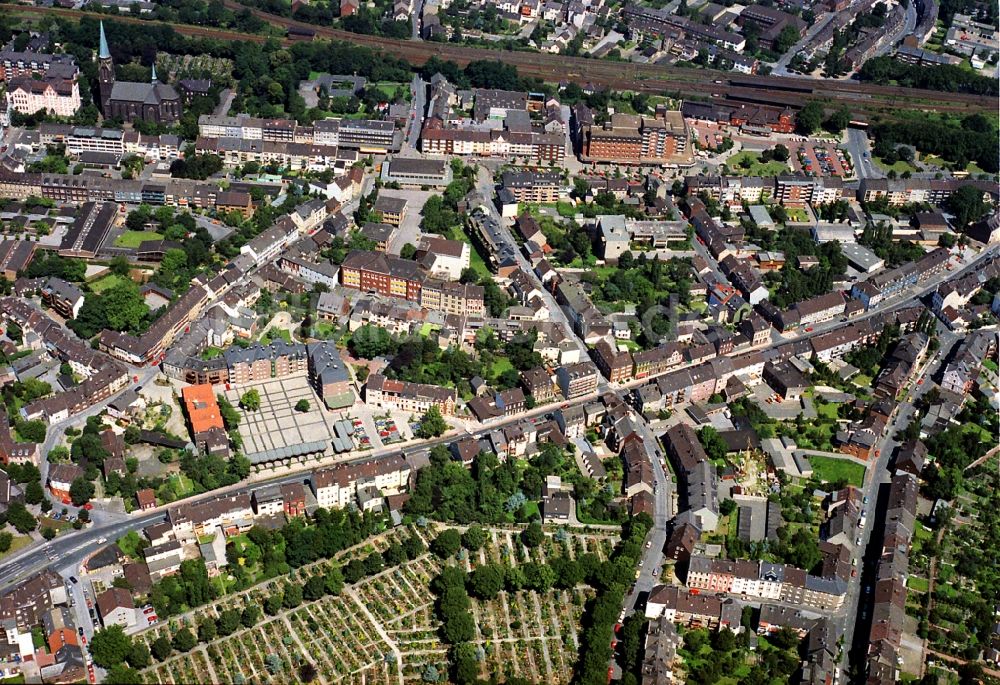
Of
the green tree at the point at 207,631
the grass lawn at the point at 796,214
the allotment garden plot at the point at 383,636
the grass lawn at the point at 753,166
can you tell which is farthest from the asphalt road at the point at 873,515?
the green tree at the point at 207,631

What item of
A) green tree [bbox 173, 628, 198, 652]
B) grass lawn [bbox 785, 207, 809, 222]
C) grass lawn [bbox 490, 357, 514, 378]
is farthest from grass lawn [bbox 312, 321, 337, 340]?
grass lawn [bbox 785, 207, 809, 222]

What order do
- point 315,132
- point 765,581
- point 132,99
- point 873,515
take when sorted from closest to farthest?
point 765,581
point 873,515
point 315,132
point 132,99

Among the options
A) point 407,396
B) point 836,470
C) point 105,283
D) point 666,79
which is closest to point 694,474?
point 836,470

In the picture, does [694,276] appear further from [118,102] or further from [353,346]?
[118,102]

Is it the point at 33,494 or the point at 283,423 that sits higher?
the point at 283,423

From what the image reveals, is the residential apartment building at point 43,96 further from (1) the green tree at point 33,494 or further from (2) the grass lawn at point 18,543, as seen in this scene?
(2) the grass lawn at point 18,543

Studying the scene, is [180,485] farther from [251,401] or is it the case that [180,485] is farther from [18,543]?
[18,543]

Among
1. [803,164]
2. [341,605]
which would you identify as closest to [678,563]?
[341,605]

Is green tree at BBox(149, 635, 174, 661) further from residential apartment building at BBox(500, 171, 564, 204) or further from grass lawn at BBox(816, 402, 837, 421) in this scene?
residential apartment building at BBox(500, 171, 564, 204)
